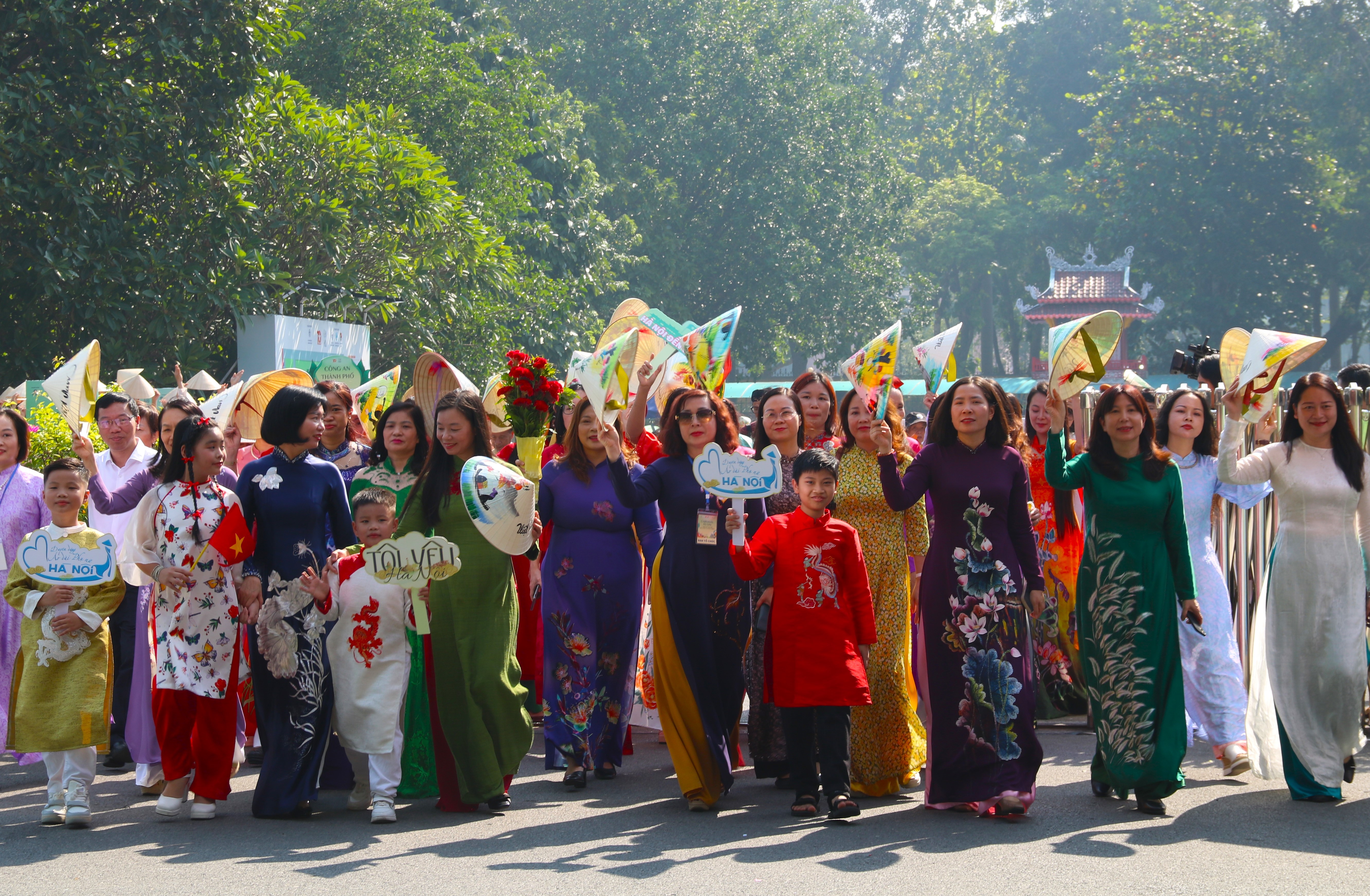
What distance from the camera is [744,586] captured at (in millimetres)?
6152

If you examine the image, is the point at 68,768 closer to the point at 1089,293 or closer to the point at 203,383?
the point at 203,383

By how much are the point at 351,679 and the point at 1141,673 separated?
3192 mm

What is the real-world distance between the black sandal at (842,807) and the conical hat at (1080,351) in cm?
179

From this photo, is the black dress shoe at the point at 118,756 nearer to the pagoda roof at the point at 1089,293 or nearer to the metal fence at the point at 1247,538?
the metal fence at the point at 1247,538

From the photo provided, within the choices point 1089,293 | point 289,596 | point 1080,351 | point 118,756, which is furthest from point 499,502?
point 1089,293

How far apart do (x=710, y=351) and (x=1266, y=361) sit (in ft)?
9.06

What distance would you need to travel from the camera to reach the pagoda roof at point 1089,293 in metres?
33.8

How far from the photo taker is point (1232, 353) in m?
6.63

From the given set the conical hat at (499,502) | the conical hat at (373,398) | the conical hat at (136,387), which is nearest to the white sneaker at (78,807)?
the conical hat at (499,502)

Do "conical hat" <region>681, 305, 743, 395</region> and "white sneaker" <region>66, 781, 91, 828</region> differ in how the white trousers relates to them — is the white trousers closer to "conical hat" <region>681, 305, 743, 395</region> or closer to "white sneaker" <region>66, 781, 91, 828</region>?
"white sneaker" <region>66, 781, 91, 828</region>

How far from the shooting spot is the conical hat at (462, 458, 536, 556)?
541 centimetres

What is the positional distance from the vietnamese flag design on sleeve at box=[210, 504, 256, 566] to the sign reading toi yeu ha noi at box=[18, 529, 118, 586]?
0.47 m

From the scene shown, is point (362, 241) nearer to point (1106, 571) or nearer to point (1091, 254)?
point (1106, 571)

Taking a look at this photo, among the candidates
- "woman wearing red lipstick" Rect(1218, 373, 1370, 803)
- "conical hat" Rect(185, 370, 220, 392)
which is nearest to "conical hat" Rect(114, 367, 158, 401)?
"conical hat" Rect(185, 370, 220, 392)
